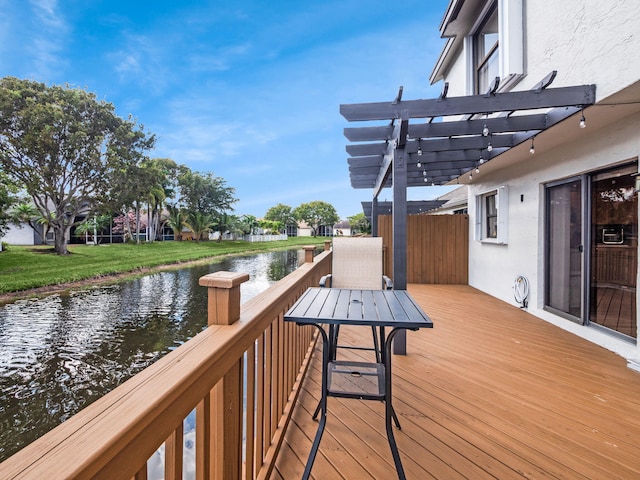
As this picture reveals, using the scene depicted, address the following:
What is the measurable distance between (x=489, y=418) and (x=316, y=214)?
53.2 m

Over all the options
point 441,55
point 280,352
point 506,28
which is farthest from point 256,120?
point 280,352

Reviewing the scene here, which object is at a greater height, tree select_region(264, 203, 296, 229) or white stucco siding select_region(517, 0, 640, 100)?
tree select_region(264, 203, 296, 229)

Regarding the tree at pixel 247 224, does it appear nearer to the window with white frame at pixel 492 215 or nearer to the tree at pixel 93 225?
the tree at pixel 93 225

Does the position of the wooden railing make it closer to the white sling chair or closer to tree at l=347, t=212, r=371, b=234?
the white sling chair

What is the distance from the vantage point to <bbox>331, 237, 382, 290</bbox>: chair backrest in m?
3.30

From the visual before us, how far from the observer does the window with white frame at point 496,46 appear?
3.86 meters

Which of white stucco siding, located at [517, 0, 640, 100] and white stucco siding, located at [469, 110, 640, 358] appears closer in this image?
white stucco siding, located at [517, 0, 640, 100]

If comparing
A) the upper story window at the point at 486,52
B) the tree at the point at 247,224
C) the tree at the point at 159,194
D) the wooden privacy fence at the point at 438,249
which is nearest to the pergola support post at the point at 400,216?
the upper story window at the point at 486,52

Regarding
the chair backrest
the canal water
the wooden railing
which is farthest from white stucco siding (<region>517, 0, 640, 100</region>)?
the canal water

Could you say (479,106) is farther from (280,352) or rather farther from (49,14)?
(49,14)

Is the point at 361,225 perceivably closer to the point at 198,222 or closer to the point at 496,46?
the point at 496,46

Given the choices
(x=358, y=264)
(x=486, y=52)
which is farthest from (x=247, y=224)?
(x=358, y=264)

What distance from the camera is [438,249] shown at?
690 cm

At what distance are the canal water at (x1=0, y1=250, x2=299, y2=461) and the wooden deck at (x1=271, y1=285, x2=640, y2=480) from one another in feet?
8.26
